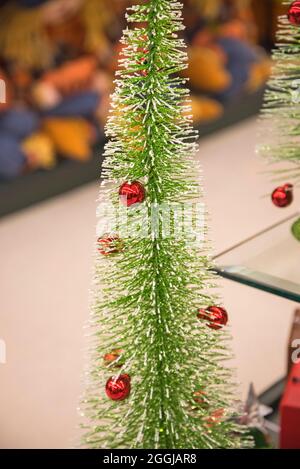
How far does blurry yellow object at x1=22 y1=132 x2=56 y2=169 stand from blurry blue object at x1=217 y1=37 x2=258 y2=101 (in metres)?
1.06

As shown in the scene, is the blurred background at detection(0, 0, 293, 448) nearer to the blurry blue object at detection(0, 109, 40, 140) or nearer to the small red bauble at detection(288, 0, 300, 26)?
the blurry blue object at detection(0, 109, 40, 140)

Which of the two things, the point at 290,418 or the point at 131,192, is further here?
the point at 290,418

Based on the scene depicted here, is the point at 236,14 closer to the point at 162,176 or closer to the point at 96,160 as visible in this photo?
the point at 96,160

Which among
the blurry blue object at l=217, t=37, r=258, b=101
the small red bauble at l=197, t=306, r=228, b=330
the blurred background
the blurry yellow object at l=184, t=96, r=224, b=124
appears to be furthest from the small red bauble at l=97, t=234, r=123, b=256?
the blurry blue object at l=217, t=37, r=258, b=101

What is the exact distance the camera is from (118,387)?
118 cm

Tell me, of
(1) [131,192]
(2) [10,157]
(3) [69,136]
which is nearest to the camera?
(1) [131,192]

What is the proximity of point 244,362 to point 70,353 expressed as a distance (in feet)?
1.61

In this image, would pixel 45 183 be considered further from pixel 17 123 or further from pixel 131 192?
pixel 131 192

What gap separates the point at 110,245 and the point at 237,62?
3.20 meters

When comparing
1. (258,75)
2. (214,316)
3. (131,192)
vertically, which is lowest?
(214,316)

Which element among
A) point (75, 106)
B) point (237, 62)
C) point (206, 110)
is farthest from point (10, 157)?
point (237, 62)

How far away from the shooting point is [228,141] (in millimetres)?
4094

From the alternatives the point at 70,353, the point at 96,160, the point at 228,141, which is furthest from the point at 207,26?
the point at 70,353

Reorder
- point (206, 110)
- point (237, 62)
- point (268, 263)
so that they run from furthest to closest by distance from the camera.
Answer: point (237, 62) < point (206, 110) < point (268, 263)
